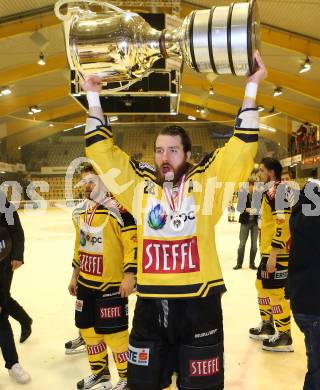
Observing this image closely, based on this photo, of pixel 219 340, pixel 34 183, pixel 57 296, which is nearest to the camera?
pixel 219 340

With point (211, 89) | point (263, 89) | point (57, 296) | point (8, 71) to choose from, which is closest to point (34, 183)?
point (8, 71)

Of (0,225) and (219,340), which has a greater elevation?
(0,225)

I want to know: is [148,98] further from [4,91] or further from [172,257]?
[4,91]

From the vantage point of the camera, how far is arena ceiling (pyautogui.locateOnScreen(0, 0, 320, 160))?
10039 mm

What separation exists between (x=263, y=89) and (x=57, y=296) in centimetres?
1433

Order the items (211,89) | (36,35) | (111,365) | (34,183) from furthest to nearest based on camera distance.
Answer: (34,183), (211,89), (36,35), (111,365)

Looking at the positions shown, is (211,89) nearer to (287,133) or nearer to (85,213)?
(287,133)

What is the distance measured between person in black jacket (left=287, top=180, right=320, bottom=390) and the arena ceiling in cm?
404

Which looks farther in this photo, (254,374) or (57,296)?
(57,296)

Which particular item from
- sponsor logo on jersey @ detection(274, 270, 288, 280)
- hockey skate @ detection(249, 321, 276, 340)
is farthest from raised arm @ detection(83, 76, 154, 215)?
hockey skate @ detection(249, 321, 276, 340)

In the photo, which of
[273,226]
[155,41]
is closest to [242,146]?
[155,41]

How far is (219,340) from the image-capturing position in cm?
178

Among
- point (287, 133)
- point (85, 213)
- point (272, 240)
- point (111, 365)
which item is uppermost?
point (287, 133)

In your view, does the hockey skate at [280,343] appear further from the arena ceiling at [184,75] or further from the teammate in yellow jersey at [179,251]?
the arena ceiling at [184,75]
